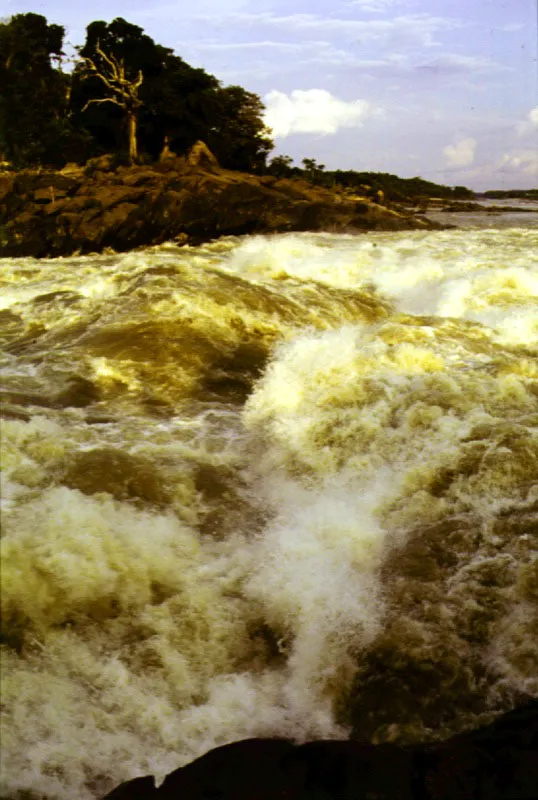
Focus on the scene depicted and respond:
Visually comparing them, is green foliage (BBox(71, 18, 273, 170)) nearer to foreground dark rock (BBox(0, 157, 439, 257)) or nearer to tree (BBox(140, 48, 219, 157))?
tree (BBox(140, 48, 219, 157))

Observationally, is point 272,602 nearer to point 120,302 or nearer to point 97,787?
point 97,787

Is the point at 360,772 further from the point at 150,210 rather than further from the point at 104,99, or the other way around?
the point at 104,99

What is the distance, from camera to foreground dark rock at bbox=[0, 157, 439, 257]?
16500 mm

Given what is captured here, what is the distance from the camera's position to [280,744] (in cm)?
269

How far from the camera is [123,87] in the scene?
2477 centimetres

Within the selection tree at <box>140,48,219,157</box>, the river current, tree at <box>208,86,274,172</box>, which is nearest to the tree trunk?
tree at <box>140,48,219,157</box>

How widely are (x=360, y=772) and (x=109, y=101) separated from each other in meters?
29.0

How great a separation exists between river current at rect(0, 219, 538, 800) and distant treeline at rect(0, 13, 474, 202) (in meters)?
19.7

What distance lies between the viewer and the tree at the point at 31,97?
24.5 meters

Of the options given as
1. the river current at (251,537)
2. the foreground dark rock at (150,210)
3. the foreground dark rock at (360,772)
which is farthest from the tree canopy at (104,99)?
the foreground dark rock at (360,772)

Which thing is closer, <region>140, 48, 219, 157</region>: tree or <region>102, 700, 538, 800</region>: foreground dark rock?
<region>102, 700, 538, 800</region>: foreground dark rock

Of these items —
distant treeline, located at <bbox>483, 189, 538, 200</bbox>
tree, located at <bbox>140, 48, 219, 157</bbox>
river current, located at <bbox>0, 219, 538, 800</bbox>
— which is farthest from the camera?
distant treeline, located at <bbox>483, 189, 538, 200</bbox>

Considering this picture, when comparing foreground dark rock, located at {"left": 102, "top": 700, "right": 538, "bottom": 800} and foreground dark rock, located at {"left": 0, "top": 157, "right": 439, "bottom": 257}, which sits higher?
foreground dark rock, located at {"left": 102, "top": 700, "right": 538, "bottom": 800}

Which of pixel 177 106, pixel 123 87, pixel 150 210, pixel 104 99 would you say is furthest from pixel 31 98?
pixel 150 210
